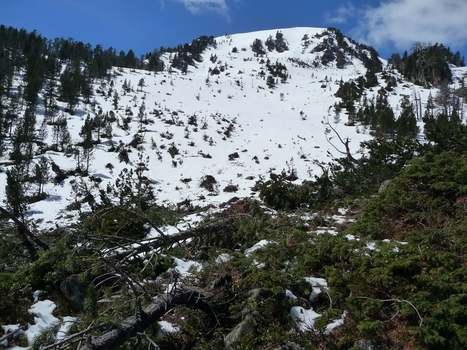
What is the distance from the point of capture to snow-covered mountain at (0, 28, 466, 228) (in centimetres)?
2439

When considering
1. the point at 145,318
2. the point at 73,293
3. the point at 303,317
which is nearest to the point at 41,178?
the point at 73,293

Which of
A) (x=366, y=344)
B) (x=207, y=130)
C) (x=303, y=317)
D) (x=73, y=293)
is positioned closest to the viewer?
(x=366, y=344)

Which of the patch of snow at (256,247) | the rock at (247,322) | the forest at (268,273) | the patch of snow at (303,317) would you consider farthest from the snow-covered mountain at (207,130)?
the rock at (247,322)

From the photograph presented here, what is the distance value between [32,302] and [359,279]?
4.30 m

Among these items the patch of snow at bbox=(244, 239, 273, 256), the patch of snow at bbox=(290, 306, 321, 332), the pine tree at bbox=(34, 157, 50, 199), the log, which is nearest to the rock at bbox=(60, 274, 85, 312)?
the log

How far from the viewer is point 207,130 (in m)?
39.1

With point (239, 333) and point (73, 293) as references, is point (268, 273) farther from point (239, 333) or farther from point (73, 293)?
point (73, 293)

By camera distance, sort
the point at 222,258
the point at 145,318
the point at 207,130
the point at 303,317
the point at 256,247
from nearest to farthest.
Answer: the point at 145,318, the point at 303,317, the point at 222,258, the point at 256,247, the point at 207,130

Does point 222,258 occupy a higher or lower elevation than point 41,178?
higher

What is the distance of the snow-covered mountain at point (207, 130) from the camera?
24.4 meters

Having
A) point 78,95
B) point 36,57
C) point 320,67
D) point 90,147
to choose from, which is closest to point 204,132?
point 90,147

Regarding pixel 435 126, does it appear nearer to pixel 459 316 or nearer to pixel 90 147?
pixel 459 316

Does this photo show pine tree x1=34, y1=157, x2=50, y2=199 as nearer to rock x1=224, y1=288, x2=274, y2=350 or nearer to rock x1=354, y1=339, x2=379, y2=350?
rock x1=224, y1=288, x2=274, y2=350

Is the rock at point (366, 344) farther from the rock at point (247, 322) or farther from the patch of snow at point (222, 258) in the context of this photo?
the patch of snow at point (222, 258)
